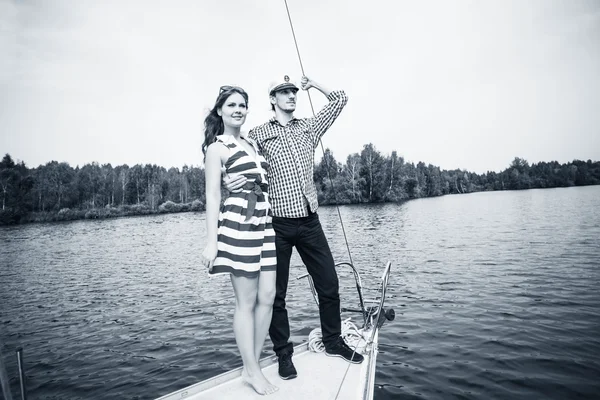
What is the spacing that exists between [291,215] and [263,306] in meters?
0.83

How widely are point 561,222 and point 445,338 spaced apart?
19573 millimetres

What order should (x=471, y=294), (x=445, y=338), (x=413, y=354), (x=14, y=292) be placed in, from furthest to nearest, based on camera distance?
(x=14, y=292) < (x=471, y=294) < (x=445, y=338) < (x=413, y=354)

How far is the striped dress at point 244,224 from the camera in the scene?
2.55 metres

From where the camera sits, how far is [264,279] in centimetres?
276

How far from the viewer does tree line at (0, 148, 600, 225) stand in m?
60.0

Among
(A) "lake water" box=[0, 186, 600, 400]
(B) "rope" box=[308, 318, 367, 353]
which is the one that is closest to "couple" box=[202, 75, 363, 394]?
(B) "rope" box=[308, 318, 367, 353]

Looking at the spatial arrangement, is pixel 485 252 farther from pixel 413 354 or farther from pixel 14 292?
pixel 14 292

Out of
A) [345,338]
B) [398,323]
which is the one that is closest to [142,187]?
[398,323]

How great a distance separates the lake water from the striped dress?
3204 mm

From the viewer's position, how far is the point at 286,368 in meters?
2.97

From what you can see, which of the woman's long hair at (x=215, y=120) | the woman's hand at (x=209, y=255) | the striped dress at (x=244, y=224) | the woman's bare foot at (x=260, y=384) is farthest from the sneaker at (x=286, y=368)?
the woman's long hair at (x=215, y=120)

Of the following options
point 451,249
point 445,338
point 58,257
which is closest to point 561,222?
point 451,249

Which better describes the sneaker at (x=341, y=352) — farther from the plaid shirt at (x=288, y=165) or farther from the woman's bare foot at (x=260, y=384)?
the plaid shirt at (x=288, y=165)

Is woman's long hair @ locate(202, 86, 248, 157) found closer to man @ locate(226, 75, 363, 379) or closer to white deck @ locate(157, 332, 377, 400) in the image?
man @ locate(226, 75, 363, 379)
